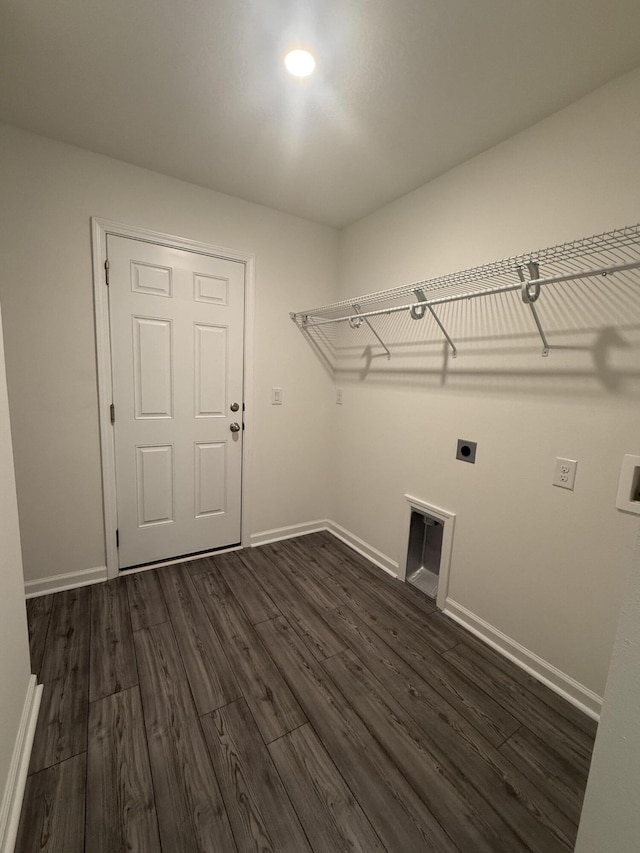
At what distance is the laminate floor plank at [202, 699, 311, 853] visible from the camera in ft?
3.30

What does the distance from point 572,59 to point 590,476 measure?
152 cm

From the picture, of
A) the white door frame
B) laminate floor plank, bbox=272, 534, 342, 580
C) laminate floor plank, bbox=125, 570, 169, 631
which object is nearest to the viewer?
laminate floor plank, bbox=125, 570, 169, 631

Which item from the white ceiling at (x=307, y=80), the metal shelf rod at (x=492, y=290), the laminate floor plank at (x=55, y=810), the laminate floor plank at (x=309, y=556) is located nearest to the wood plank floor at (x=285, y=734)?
the laminate floor plank at (x=55, y=810)

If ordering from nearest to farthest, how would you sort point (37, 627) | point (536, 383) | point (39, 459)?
point (536, 383) → point (37, 627) → point (39, 459)

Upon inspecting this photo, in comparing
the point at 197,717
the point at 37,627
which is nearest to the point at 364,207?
the point at 197,717

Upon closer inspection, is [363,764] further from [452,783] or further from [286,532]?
[286,532]

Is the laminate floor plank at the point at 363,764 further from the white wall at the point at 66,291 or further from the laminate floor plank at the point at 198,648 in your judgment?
the white wall at the point at 66,291

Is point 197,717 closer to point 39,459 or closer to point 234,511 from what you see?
point 234,511

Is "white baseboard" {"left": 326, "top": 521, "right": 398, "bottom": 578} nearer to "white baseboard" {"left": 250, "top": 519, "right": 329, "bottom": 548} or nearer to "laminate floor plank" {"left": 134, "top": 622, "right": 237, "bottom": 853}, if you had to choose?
"white baseboard" {"left": 250, "top": 519, "right": 329, "bottom": 548}

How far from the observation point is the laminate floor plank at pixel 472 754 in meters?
1.08

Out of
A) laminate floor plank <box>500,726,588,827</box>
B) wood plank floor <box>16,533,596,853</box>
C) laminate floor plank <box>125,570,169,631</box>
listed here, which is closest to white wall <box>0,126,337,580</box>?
laminate floor plank <box>125,570,169,631</box>

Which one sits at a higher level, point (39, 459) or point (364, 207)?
point (364, 207)

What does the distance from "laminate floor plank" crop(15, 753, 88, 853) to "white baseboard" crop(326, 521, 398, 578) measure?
1771 millimetres

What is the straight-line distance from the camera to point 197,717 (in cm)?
135
